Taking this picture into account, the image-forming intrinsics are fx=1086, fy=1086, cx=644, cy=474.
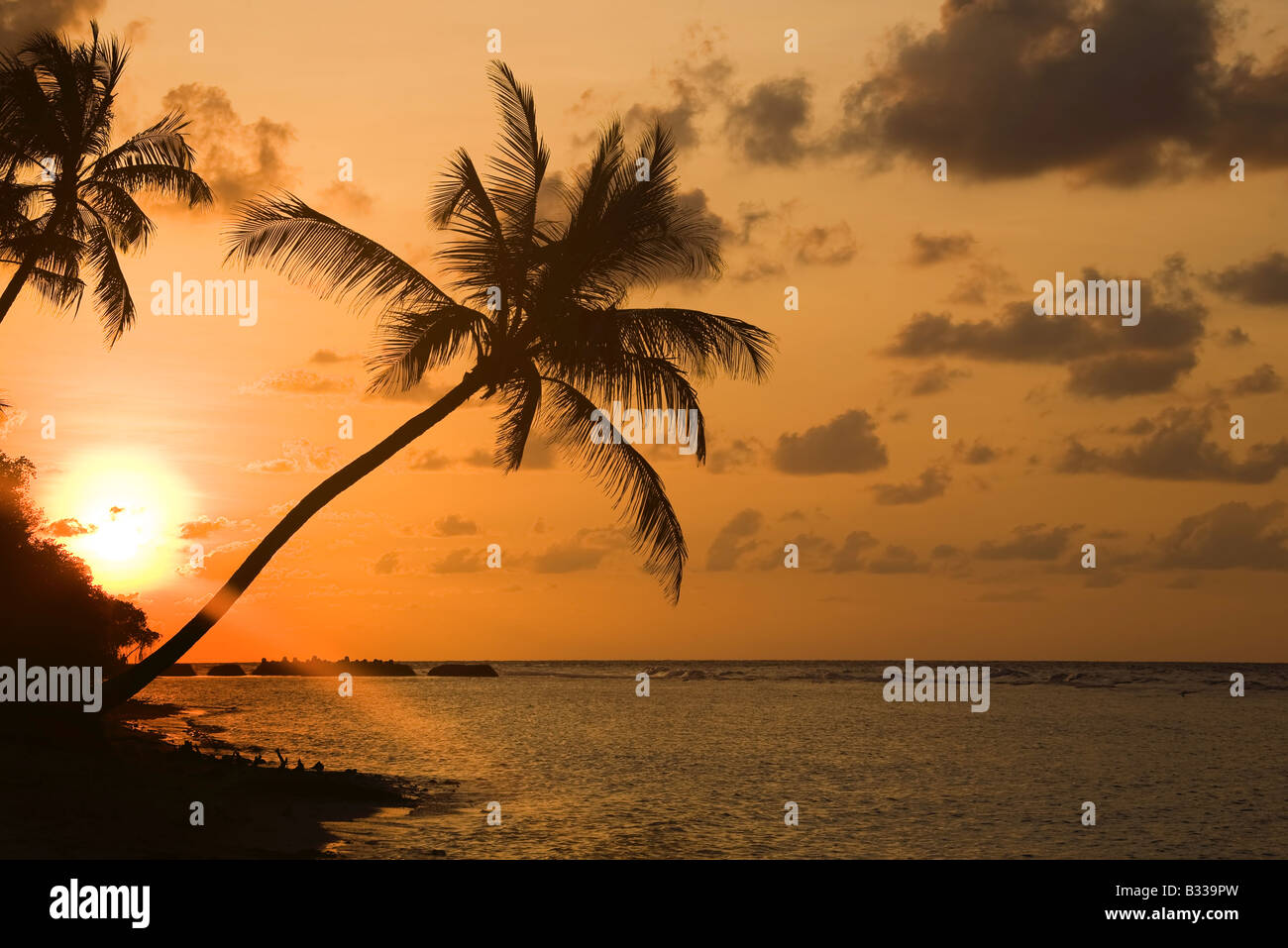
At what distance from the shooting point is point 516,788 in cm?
3459

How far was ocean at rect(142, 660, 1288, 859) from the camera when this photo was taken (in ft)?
83.8

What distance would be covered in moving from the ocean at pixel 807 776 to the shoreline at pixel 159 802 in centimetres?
135

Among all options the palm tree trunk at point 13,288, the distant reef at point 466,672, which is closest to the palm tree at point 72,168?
the palm tree trunk at point 13,288

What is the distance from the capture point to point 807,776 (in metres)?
39.0

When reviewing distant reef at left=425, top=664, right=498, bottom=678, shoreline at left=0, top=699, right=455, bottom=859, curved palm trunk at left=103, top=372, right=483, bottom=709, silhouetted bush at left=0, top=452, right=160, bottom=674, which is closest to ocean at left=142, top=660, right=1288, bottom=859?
shoreline at left=0, top=699, right=455, bottom=859

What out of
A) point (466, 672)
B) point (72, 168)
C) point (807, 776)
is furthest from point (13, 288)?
point (466, 672)

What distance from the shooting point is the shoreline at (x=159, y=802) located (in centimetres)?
1769

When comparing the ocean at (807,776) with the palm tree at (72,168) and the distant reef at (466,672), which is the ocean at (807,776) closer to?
the palm tree at (72,168)

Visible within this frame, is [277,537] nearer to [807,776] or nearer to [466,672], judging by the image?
[807,776]

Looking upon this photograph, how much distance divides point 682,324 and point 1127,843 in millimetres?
17749

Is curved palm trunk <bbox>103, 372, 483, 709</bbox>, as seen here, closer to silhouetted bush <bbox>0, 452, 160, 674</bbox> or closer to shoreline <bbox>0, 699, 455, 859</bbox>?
shoreline <bbox>0, 699, 455, 859</bbox>

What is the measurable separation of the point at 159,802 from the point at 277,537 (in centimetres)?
695
